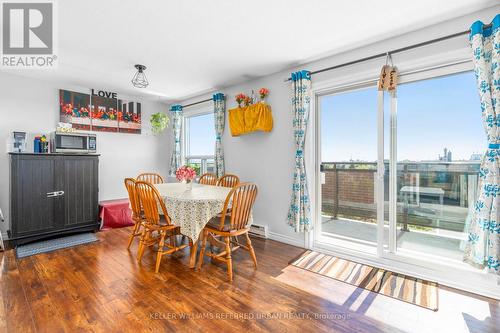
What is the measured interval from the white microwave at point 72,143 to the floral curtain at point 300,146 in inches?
126

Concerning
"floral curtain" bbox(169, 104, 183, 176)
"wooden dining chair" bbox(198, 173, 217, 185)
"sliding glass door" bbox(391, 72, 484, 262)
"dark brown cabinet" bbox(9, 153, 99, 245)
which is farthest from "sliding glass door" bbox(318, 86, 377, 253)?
"dark brown cabinet" bbox(9, 153, 99, 245)

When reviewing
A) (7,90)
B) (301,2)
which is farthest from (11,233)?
(301,2)

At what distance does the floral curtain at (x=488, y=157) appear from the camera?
190cm

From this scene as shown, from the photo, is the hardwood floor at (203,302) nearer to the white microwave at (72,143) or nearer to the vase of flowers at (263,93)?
the white microwave at (72,143)

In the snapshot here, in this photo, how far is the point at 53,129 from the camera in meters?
3.90

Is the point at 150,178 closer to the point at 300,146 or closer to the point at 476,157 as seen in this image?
the point at 300,146

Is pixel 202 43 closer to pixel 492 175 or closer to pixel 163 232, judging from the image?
pixel 163 232

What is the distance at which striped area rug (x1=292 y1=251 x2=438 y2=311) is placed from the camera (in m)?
2.05

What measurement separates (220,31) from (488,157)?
104 inches

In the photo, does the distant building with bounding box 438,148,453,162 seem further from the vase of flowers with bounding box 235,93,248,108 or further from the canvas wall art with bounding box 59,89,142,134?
the canvas wall art with bounding box 59,89,142,134

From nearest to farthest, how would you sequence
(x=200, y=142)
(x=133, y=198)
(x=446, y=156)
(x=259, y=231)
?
1. (x=446, y=156)
2. (x=133, y=198)
3. (x=259, y=231)
4. (x=200, y=142)

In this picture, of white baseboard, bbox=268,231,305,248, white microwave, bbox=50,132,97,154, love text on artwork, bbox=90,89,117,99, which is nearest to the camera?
white baseboard, bbox=268,231,305,248

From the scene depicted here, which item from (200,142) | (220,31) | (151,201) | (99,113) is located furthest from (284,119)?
(99,113)

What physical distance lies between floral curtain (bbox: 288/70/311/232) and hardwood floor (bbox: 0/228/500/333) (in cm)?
65
